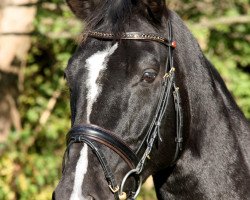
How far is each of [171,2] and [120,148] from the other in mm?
4491

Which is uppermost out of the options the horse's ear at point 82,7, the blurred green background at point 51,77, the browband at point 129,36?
the browband at point 129,36

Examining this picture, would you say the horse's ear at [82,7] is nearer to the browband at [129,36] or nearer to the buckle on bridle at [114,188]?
the browband at [129,36]

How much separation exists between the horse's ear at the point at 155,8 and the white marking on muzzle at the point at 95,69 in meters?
0.31

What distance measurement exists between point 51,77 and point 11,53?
914mm

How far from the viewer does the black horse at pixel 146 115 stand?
2742mm

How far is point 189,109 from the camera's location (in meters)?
3.14

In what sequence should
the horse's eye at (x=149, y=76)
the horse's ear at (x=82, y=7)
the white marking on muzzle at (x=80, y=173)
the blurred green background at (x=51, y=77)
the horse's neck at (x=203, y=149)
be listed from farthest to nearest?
1. the blurred green background at (x=51, y=77)
2. the horse's ear at (x=82, y=7)
3. the horse's neck at (x=203, y=149)
4. the horse's eye at (x=149, y=76)
5. the white marking on muzzle at (x=80, y=173)

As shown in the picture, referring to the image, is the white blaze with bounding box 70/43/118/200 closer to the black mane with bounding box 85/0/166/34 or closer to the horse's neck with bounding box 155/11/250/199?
the black mane with bounding box 85/0/166/34

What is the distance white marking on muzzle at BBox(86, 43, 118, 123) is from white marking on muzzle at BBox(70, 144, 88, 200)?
0.17 metres

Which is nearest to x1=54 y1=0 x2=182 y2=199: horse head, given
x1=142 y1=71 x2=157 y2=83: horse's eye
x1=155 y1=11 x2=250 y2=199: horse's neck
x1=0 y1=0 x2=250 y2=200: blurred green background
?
x1=142 y1=71 x2=157 y2=83: horse's eye

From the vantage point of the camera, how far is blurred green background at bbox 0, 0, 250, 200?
7.14m

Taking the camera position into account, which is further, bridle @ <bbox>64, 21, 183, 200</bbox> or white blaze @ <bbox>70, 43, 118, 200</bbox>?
bridle @ <bbox>64, 21, 183, 200</bbox>

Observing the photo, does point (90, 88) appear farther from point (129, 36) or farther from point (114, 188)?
point (114, 188)

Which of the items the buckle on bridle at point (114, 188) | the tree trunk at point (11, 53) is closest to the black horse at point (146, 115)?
the buckle on bridle at point (114, 188)
